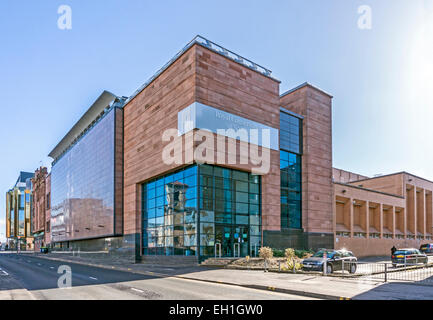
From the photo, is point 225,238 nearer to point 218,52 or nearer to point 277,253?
point 277,253

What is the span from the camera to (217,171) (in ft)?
109

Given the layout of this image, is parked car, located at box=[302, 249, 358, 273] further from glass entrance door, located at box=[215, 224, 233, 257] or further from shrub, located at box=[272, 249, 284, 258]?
shrub, located at box=[272, 249, 284, 258]

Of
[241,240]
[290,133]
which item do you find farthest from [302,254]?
[290,133]

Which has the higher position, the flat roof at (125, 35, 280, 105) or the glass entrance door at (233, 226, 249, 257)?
the flat roof at (125, 35, 280, 105)

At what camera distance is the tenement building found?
3216 cm

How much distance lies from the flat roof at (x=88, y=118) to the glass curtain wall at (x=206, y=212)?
69.0 feet

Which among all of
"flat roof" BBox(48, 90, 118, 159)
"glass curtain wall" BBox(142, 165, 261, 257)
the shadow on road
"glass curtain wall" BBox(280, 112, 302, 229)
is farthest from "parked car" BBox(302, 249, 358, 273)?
"flat roof" BBox(48, 90, 118, 159)

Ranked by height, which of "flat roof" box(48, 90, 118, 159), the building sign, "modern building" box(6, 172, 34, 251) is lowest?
"modern building" box(6, 172, 34, 251)

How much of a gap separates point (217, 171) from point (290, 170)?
460 inches

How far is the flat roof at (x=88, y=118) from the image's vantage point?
52.8m

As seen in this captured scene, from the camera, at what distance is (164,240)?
36.1 meters

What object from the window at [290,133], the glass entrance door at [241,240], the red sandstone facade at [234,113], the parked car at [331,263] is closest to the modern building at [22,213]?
the red sandstone facade at [234,113]

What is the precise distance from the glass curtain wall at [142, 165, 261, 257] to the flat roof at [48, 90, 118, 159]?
69.0 feet
